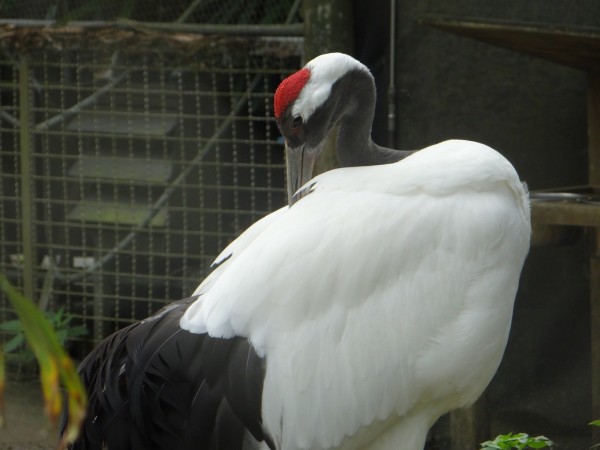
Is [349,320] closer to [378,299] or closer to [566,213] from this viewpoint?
[378,299]

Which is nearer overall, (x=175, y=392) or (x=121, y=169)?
(x=175, y=392)

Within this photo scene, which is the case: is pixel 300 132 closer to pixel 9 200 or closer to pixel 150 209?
Answer: pixel 150 209

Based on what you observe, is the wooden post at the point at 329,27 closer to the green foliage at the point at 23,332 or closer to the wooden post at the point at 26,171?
the wooden post at the point at 26,171

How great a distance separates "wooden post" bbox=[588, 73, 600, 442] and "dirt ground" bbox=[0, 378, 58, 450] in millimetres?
2270

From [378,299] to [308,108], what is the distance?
657 millimetres

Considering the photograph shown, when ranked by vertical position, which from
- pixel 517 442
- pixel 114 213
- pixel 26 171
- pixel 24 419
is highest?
pixel 26 171

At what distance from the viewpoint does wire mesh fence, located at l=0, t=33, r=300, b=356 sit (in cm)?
518

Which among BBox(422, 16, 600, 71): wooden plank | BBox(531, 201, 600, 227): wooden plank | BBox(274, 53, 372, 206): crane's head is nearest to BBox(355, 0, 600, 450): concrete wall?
BBox(422, 16, 600, 71): wooden plank

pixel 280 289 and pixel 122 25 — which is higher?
pixel 122 25

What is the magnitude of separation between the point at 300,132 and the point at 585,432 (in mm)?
2393

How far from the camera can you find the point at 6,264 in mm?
5785

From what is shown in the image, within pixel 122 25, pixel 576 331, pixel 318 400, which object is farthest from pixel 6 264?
pixel 318 400

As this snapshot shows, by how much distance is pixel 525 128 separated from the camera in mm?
4770

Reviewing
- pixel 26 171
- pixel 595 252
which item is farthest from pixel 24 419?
pixel 595 252
